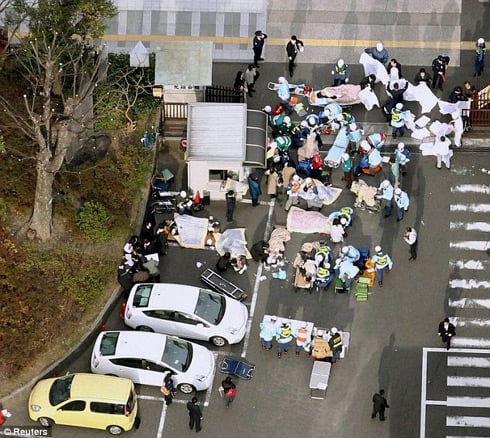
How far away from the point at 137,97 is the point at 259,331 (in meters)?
11.3

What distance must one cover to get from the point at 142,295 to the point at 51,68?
841 centimetres

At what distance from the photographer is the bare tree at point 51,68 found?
137 feet

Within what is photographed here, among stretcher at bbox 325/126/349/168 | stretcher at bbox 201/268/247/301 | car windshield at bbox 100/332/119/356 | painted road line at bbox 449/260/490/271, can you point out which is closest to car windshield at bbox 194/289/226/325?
stretcher at bbox 201/268/247/301

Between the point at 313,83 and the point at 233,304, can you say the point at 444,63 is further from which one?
the point at 233,304

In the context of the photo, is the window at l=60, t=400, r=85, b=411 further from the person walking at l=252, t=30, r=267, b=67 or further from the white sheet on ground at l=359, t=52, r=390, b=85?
the white sheet on ground at l=359, t=52, r=390, b=85

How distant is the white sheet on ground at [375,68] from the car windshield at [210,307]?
12.2 m

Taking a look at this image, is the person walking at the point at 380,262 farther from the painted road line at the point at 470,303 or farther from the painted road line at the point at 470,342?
the painted road line at the point at 470,342

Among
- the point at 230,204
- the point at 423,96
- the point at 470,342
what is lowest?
the point at 470,342

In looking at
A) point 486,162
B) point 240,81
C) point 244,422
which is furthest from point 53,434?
point 486,162

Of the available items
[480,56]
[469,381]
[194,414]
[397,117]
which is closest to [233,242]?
[194,414]

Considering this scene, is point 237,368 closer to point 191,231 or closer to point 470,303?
point 191,231

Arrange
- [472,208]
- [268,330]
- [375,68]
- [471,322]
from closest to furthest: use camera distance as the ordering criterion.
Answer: [268,330], [471,322], [472,208], [375,68]

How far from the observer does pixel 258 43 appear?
1921 inches

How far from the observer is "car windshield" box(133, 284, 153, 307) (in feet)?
137
